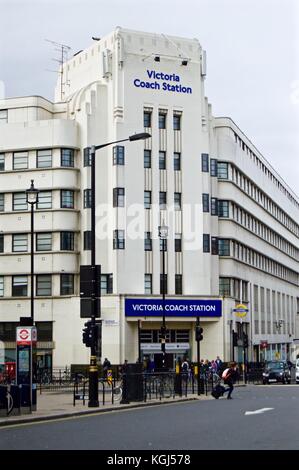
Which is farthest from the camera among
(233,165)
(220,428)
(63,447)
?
(233,165)

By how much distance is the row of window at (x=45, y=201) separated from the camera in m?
66.9

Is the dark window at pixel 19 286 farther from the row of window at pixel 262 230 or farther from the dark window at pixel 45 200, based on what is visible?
the row of window at pixel 262 230

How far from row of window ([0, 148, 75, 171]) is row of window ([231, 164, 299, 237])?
14.6m

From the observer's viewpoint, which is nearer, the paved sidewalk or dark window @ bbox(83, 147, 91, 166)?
the paved sidewalk

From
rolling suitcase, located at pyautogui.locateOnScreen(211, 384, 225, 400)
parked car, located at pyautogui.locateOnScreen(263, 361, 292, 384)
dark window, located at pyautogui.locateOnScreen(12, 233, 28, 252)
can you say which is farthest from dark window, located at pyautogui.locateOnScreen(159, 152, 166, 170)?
rolling suitcase, located at pyautogui.locateOnScreen(211, 384, 225, 400)

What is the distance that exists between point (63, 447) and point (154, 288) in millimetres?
49492

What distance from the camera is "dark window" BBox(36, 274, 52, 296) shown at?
66.5 m

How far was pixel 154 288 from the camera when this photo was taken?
2589 inches

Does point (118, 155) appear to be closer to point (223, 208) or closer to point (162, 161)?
point (162, 161)

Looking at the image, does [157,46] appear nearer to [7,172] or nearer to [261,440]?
[7,172]

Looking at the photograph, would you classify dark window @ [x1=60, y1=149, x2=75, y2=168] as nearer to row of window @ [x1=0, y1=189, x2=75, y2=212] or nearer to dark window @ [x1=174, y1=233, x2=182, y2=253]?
row of window @ [x1=0, y1=189, x2=75, y2=212]

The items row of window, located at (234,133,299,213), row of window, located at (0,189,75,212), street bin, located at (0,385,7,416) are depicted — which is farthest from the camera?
row of window, located at (234,133,299,213)
